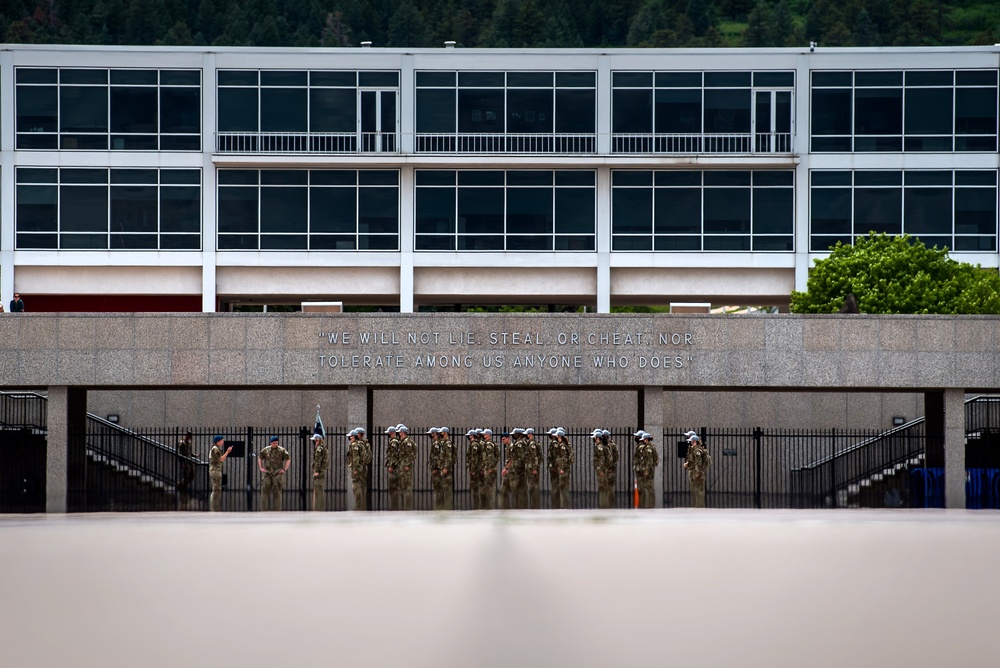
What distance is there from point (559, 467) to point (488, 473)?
139 cm

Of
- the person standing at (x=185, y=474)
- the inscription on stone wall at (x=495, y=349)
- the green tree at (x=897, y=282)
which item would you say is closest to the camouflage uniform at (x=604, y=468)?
the inscription on stone wall at (x=495, y=349)

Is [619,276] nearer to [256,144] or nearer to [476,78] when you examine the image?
[476,78]

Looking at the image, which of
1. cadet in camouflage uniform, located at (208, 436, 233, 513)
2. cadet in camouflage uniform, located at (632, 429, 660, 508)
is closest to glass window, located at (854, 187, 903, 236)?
cadet in camouflage uniform, located at (632, 429, 660, 508)

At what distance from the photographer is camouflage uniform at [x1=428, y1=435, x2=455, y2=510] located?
A: 2670 cm

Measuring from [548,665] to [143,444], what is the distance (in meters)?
22.0

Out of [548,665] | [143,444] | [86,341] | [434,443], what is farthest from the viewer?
[143,444]

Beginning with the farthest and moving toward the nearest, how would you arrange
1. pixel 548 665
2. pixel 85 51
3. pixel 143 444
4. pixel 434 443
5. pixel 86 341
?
pixel 85 51
pixel 143 444
pixel 86 341
pixel 434 443
pixel 548 665

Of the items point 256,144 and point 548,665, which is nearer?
point 548,665

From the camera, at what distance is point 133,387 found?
96.9ft

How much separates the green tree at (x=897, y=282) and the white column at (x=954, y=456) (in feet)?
38.0

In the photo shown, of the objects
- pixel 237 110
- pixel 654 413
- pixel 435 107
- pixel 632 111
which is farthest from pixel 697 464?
pixel 237 110

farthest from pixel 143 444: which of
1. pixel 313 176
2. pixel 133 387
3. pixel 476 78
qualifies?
pixel 476 78

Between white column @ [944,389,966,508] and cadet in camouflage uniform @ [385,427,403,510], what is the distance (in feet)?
36.8

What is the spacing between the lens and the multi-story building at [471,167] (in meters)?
45.3
